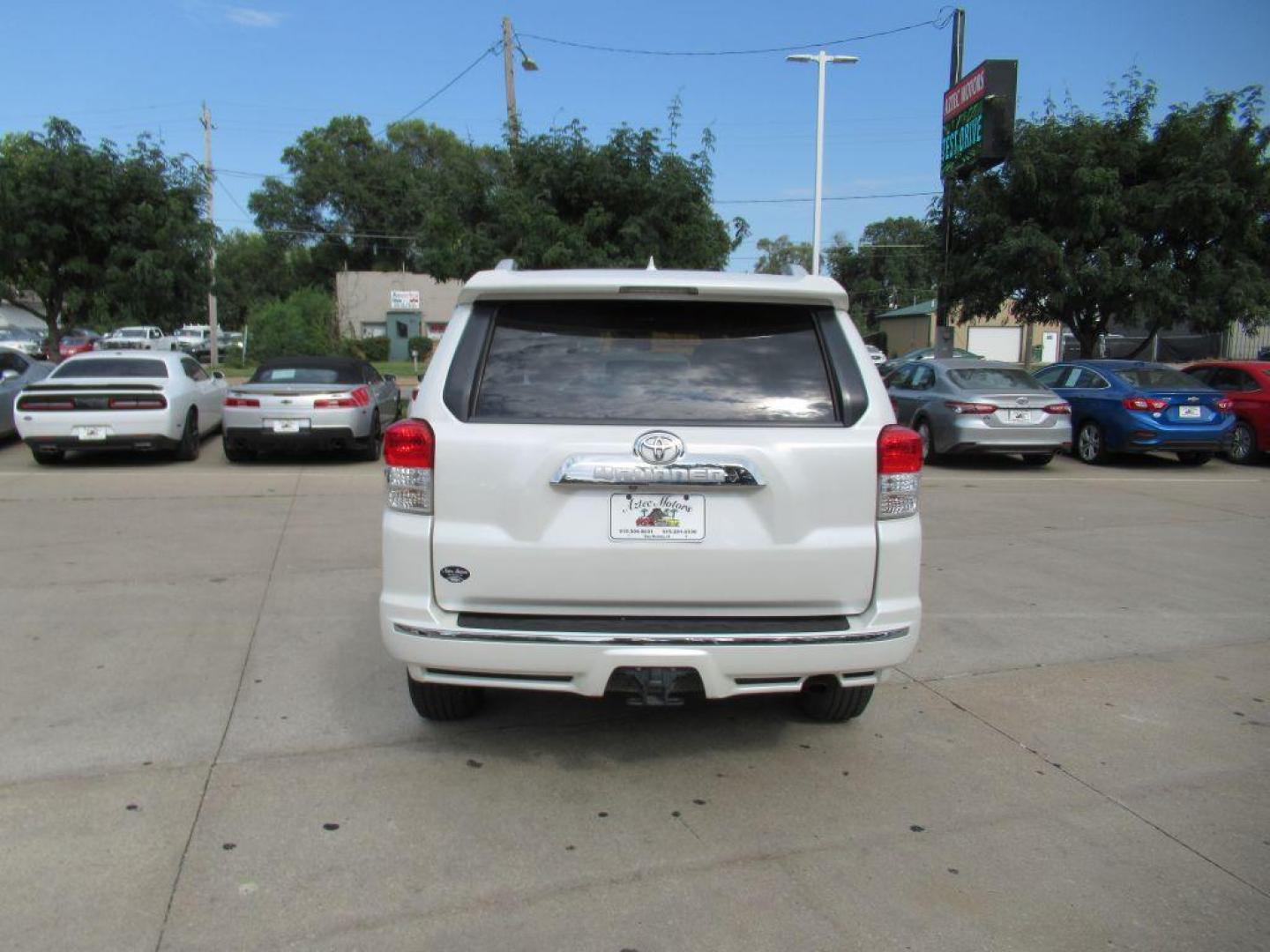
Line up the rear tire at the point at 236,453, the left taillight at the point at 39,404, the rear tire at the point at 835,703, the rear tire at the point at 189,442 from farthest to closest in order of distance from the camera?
the rear tire at the point at 189,442 → the rear tire at the point at 236,453 → the left taillight at the point at 39,404 → the rear tire at the point at 835,703

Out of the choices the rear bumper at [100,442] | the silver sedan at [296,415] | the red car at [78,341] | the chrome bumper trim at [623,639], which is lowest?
the rear bumper at [100,442]

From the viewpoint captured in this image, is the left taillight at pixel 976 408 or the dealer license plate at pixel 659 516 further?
the left taillight at pixel 976 408

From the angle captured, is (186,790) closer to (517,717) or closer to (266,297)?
(517,717)

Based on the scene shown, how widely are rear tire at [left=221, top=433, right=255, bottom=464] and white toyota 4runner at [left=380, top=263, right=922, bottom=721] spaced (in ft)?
32.5

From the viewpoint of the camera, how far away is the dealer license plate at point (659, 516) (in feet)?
11.2

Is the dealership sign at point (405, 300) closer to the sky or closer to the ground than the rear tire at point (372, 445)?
closer to the sky

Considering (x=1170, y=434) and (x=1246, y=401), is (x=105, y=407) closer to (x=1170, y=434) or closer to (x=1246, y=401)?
(x=1170, y=434)

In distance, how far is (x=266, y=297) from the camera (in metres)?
68.7

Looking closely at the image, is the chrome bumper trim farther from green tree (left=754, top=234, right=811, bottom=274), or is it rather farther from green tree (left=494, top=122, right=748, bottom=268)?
green tree (left=754, top=234, right=811, bottom=274)

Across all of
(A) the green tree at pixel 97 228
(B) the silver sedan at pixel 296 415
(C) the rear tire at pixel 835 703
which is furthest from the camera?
(A) the green tree at pixel 97 228

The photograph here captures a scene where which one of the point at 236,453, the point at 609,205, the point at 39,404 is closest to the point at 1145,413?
the point at 609,205

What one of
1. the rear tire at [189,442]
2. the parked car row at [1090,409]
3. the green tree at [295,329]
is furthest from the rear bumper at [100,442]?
the green tree at [295,329]

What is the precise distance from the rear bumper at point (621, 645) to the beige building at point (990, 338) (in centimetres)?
3636

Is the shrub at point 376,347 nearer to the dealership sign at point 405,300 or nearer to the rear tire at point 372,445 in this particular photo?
the dealership sign at point 405,300
